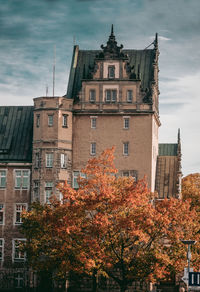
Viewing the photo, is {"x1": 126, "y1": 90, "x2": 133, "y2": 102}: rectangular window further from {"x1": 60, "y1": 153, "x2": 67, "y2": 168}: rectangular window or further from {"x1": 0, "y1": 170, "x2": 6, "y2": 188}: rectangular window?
{"x1": 0, "y1": 170, "x2": 6, "y2": 188}: rectangular window

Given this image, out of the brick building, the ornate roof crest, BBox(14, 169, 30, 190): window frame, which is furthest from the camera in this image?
the ornate roof crest

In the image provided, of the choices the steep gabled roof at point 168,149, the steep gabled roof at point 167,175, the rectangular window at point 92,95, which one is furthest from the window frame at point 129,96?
the steep gabled roof at point 168,149

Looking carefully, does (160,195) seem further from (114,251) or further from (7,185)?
(114,251)

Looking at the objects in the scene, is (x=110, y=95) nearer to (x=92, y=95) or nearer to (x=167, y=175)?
(x=92, y=95)

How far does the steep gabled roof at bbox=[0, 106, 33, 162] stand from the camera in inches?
2835

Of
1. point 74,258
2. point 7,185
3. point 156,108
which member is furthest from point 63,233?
point 156,108

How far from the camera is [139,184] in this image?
52969 millimetres

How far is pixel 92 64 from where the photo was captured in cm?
7581

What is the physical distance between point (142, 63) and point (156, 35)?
159 inches

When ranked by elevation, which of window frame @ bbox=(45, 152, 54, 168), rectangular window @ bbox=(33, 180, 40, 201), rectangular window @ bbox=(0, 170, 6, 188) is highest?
window frame @ bbox=(45, 152, 54, 168)

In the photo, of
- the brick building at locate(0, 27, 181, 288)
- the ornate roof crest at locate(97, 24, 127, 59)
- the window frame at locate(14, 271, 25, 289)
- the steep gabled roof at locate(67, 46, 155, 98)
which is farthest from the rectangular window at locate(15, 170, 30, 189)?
the ornate roof crest at locate(97, 24, 127, 59)

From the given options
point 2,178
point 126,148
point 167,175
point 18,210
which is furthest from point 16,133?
point 167,175

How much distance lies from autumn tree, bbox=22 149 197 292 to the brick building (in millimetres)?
14489

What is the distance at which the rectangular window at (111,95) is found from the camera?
71.0m
